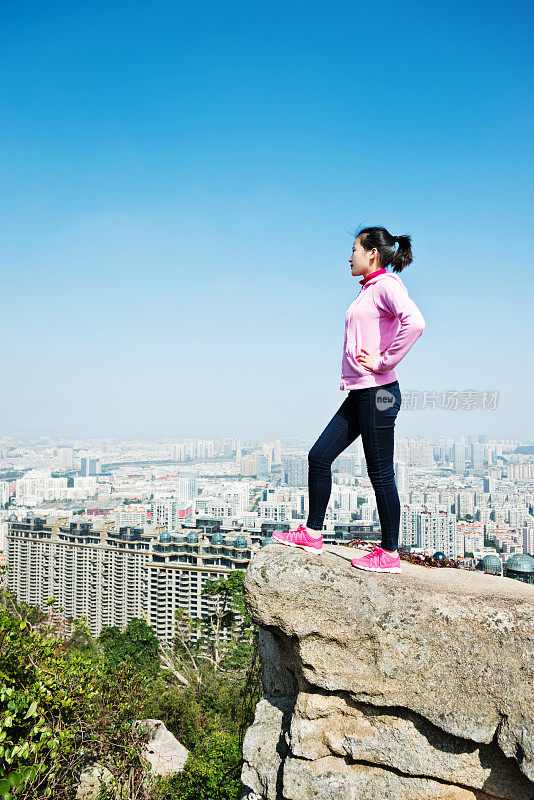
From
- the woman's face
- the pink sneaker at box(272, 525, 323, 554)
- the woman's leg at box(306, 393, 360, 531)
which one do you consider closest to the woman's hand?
the woman's leg at box(306, 393, 360, 531)

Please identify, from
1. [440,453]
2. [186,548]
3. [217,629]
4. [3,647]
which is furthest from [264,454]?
[3,647]

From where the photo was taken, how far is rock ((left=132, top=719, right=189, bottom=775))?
228 inches

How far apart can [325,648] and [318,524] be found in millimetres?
473

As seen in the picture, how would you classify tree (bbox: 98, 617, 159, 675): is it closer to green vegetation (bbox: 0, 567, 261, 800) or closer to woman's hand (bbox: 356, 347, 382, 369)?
green vegetation (bbox: 0, 567, 261, 800)

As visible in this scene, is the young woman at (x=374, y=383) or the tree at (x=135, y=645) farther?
the tree at (x=135, y=645)

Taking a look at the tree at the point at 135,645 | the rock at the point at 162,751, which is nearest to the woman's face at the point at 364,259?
the rock at the point at 162,751

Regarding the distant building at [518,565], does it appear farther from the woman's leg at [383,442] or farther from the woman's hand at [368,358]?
the woman's hand at [368,358]

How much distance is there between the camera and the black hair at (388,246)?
7.22 feet

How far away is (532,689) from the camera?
5.75 ft

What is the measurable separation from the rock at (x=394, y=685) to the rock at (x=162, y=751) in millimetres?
4436

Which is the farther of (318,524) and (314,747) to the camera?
(318,524)

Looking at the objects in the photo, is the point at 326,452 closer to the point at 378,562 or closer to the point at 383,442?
the point at 383,442

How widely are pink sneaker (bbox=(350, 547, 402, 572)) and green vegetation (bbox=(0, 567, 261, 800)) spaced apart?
4.47 ft

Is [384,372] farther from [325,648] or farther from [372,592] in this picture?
[325,648]
